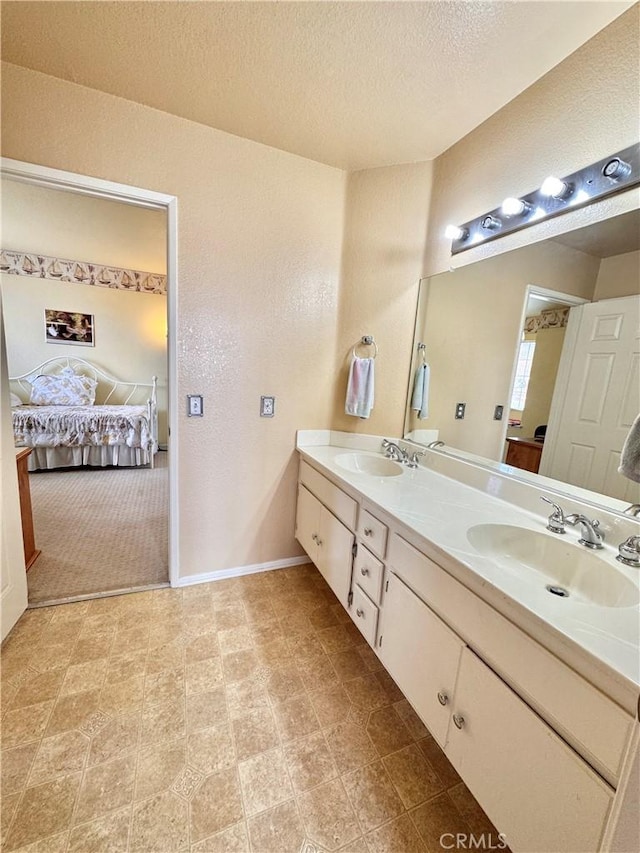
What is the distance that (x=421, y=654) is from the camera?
1.12m

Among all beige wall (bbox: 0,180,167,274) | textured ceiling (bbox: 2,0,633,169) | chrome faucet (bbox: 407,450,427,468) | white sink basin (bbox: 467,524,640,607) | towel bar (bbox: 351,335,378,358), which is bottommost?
white sink basin (bbox: 467,524,640,607)

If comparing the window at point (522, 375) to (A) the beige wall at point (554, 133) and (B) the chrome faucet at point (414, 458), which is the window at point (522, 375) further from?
(B) the chrome faucet at point (414, 458)

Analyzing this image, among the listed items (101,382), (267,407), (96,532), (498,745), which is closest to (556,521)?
(498,745)

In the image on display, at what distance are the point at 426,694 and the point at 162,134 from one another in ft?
8.42

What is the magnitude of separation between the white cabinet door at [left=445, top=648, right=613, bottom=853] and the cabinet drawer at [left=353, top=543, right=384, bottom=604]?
44cm

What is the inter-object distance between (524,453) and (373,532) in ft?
2.31

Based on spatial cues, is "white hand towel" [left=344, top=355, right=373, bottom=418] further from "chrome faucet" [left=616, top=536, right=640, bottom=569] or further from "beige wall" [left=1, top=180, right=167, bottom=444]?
"beige wall" [left=1, top=180, right=167, bottom=444]

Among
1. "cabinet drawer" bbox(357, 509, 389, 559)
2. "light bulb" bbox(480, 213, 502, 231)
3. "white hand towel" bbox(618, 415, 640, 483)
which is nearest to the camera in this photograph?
"white hand towel" bbox(618, 415, 640, 483)

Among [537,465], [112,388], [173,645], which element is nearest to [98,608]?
[173,645]

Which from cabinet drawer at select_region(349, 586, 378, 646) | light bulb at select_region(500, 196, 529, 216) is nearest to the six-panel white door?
light bulb at select_region(500, 196, 529, 216)

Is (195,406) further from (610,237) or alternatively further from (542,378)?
(610,237)

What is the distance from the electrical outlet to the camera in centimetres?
203

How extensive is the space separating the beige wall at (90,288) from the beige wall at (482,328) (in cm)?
313

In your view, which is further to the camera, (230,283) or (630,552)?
(230,283)
